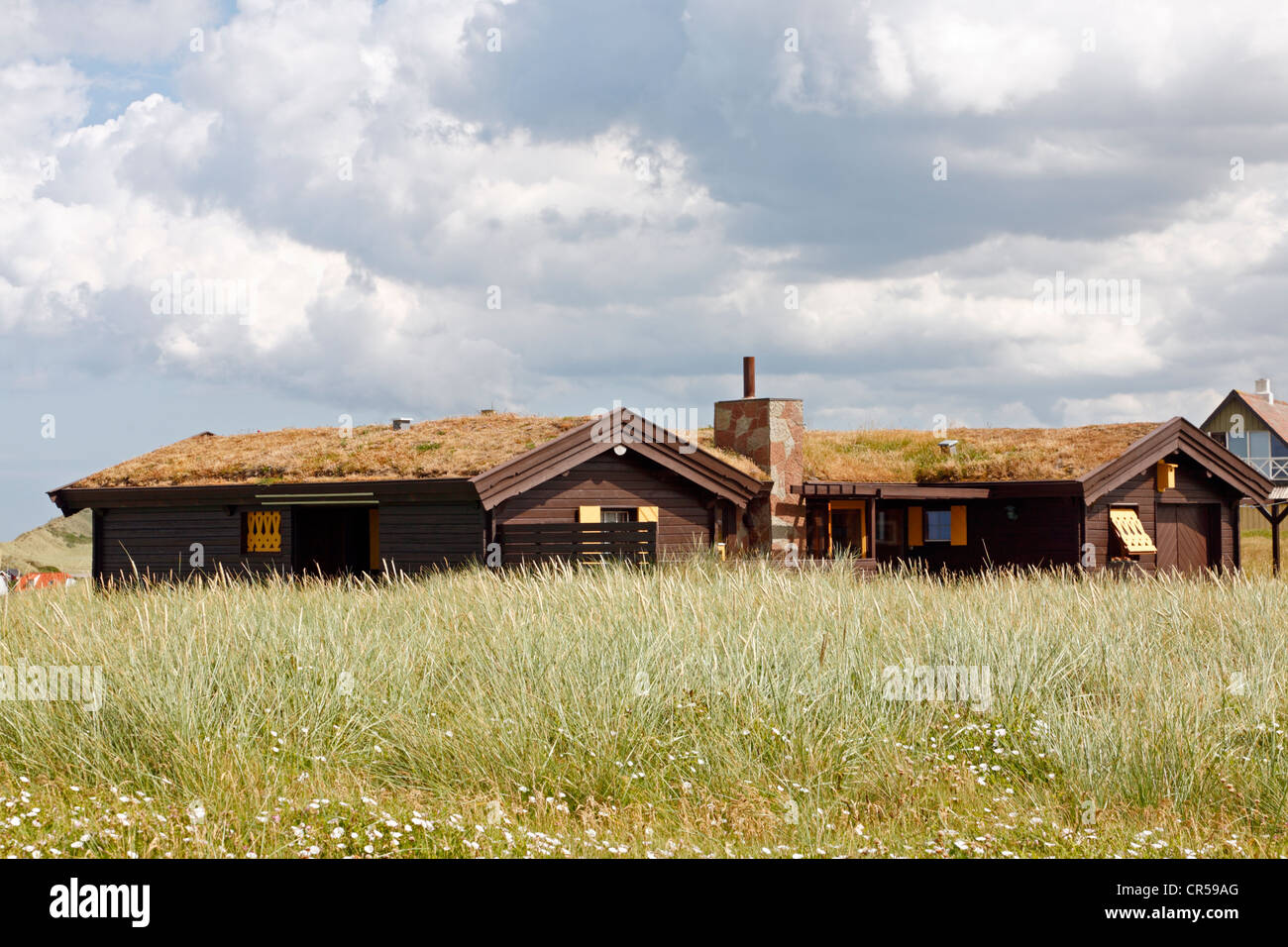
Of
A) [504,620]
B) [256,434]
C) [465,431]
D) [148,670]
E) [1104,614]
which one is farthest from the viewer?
[256,434]

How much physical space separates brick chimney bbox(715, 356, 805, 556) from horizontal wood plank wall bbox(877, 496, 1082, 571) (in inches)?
118

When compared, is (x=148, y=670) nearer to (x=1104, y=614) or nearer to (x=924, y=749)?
(x=924, y=749)

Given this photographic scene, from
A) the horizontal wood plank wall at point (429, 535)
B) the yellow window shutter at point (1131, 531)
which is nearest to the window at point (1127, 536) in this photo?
the yellow window shutter at point (1131, 531)

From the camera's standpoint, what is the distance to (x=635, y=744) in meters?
7.62

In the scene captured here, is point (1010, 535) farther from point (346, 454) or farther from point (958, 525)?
point (346, 454)

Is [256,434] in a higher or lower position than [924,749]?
higher

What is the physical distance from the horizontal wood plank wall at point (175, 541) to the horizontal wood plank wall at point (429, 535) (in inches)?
88.6

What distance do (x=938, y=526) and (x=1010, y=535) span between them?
176 cm

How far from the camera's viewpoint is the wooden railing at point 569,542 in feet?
63.8

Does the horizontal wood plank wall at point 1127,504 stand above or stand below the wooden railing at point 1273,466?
below

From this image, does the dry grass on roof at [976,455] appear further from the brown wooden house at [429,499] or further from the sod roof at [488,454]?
the brown wooden house at [429,499]
